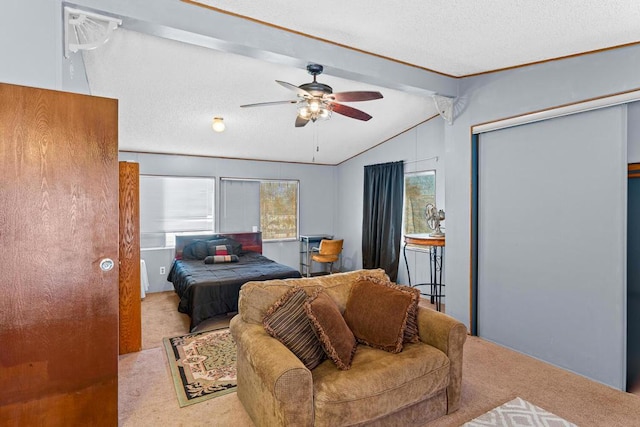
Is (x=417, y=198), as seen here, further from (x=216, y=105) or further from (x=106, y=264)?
(x=106, y=264)

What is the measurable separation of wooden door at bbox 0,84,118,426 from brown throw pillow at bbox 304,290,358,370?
115 cm

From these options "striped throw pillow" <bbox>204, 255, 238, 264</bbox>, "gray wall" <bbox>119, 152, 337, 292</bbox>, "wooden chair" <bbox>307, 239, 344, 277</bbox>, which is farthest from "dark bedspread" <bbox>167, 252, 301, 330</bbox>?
"wooden chair" <bbox>307, 239, 344, 277</bbox>

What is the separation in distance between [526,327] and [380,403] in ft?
6.60

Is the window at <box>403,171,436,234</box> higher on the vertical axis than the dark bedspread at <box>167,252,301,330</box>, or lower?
higher

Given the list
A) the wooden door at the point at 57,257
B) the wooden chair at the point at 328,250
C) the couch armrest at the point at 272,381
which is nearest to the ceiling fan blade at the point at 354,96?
the wooden door at the point at 57,257

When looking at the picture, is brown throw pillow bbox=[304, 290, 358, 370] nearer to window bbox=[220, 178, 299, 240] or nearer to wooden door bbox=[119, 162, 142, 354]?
wooden door bbox=[119, 162, 142, 354]

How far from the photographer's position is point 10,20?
1692mm

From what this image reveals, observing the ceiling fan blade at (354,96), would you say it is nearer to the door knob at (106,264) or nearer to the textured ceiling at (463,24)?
the textured ceiling at (463,24)

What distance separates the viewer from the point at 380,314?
2.28 meters

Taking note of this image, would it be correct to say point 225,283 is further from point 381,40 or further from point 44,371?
point 381,40

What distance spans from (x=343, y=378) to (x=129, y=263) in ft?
7.79

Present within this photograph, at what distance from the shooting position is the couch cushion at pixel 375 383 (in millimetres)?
1789

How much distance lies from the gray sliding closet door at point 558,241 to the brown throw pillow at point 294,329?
218cm

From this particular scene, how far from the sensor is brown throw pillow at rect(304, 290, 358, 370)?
2.01 metres
